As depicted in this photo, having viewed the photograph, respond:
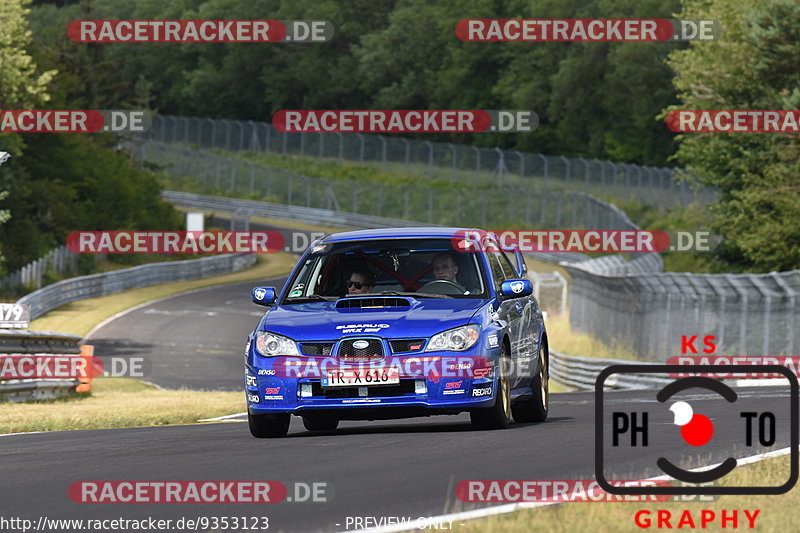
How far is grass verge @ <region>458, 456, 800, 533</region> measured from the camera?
7496mm

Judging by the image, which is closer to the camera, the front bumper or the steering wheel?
the front bumper

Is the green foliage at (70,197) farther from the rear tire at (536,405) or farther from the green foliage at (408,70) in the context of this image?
the rear tire at (536,405)

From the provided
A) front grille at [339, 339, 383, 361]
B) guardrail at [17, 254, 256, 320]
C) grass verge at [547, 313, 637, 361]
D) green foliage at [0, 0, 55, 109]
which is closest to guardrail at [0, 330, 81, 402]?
front grille at [339, 339, 383, 361]

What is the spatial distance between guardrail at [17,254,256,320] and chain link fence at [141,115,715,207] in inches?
775

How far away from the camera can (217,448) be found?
37.4 ft

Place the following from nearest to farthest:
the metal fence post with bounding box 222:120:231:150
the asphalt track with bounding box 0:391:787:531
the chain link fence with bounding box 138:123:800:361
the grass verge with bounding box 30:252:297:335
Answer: the asphalt track with bounding box 0:391:787:531
the chain link fence with bounding box 138:123:800:361
the grass verge with bounding box 30:252:297:335
the metal fence post with bounding box 222:120:231:150

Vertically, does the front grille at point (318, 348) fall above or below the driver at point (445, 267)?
below

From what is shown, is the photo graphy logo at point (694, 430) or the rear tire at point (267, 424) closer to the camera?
the photo graphy logo at point (694, 430)

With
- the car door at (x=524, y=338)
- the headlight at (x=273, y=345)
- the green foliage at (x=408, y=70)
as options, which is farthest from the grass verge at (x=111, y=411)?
the green foliage at (x=408, y=70)

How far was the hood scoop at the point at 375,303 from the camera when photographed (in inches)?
485

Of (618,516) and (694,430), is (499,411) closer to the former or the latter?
(618,516)

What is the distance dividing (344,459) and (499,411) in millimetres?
2324

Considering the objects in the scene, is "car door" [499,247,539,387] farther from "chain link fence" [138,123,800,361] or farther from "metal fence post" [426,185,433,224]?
"metal fence post" [426,185,433,224]

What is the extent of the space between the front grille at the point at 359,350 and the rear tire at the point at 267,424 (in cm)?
90
